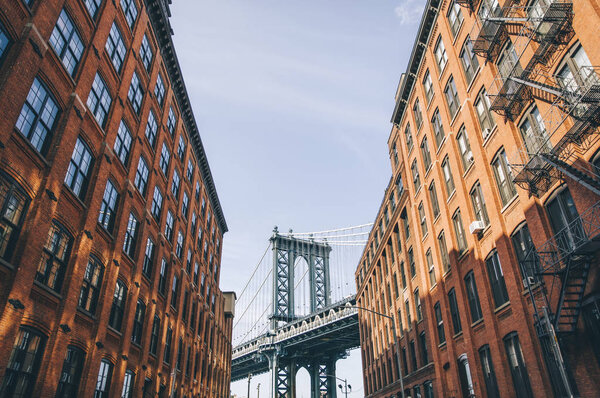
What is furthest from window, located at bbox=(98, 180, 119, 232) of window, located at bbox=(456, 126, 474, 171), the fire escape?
window, located at bbox=(456, 126, 474, 171)

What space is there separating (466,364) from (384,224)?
21323 millimetres

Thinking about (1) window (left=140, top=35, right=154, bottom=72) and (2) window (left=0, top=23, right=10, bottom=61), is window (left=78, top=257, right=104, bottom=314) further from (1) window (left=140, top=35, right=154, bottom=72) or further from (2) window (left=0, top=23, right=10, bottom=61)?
(1) window (left=140, top=35, right=154, bottom=72)

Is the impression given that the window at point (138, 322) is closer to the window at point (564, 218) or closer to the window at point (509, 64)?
the window at point (564, 218)

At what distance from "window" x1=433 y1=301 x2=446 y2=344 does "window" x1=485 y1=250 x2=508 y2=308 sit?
7.24 meters

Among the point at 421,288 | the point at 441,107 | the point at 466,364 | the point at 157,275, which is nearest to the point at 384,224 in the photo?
the point at 421,288

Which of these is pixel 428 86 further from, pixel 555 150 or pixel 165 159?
pixel 165 159

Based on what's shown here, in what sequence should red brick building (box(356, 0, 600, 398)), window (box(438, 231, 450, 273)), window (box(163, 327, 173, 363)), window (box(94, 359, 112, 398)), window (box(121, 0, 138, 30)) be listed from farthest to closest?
window (box(163, 327, 173, 363)) → window (box(438, 231, 450, 273)) → window (box(121, 0, 138, 30)) → window (box(94, 359, 112, 398)) → red brick building (box(356, 0, 600, 398))

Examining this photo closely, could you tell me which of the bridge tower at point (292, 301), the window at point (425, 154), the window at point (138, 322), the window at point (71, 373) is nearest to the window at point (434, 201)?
the window at point (425, 154)

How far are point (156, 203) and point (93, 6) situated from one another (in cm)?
1269

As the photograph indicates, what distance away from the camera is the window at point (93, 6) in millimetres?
19038

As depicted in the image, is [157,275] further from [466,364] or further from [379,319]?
[379,319]

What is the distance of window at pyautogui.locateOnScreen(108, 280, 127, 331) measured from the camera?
20.9 m

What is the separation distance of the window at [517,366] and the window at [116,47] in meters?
23.2

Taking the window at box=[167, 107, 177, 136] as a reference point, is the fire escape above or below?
below
